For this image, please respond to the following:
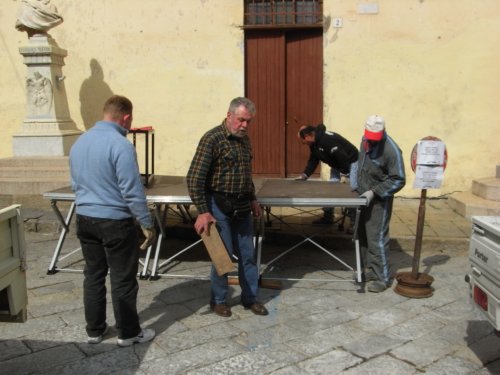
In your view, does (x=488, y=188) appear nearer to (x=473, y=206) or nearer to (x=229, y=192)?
(x=473, y=206)

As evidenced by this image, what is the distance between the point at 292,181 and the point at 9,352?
367 centimetres

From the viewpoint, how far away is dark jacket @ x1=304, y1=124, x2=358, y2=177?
621cm

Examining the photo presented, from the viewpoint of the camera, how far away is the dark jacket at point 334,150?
6.21m

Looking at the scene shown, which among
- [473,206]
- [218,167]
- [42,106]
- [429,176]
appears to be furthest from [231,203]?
[42,106]

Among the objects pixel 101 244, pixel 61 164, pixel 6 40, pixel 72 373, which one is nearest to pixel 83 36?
pixel 6 40

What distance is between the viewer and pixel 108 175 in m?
3.46

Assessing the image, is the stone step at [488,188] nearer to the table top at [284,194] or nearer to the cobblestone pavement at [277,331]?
the cobblestone pavement at [277,331]

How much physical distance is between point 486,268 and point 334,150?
3204mm

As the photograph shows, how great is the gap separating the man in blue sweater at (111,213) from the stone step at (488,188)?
19.1 feet

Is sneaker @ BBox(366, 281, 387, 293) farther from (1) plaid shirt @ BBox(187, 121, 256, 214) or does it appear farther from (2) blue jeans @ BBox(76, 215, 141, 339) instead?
(2) blue jeans @ BBox(76, 215, 141, 339)

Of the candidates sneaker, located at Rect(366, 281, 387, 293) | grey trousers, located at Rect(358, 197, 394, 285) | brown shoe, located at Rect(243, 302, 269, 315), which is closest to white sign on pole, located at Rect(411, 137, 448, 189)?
grey trousers, located at Rect(358, 197, 394, 285)

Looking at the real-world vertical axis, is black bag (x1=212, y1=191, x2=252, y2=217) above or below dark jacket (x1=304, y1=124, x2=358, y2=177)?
below

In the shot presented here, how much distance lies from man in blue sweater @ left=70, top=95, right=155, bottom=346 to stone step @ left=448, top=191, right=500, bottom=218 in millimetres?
5307

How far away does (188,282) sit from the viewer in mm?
5164
